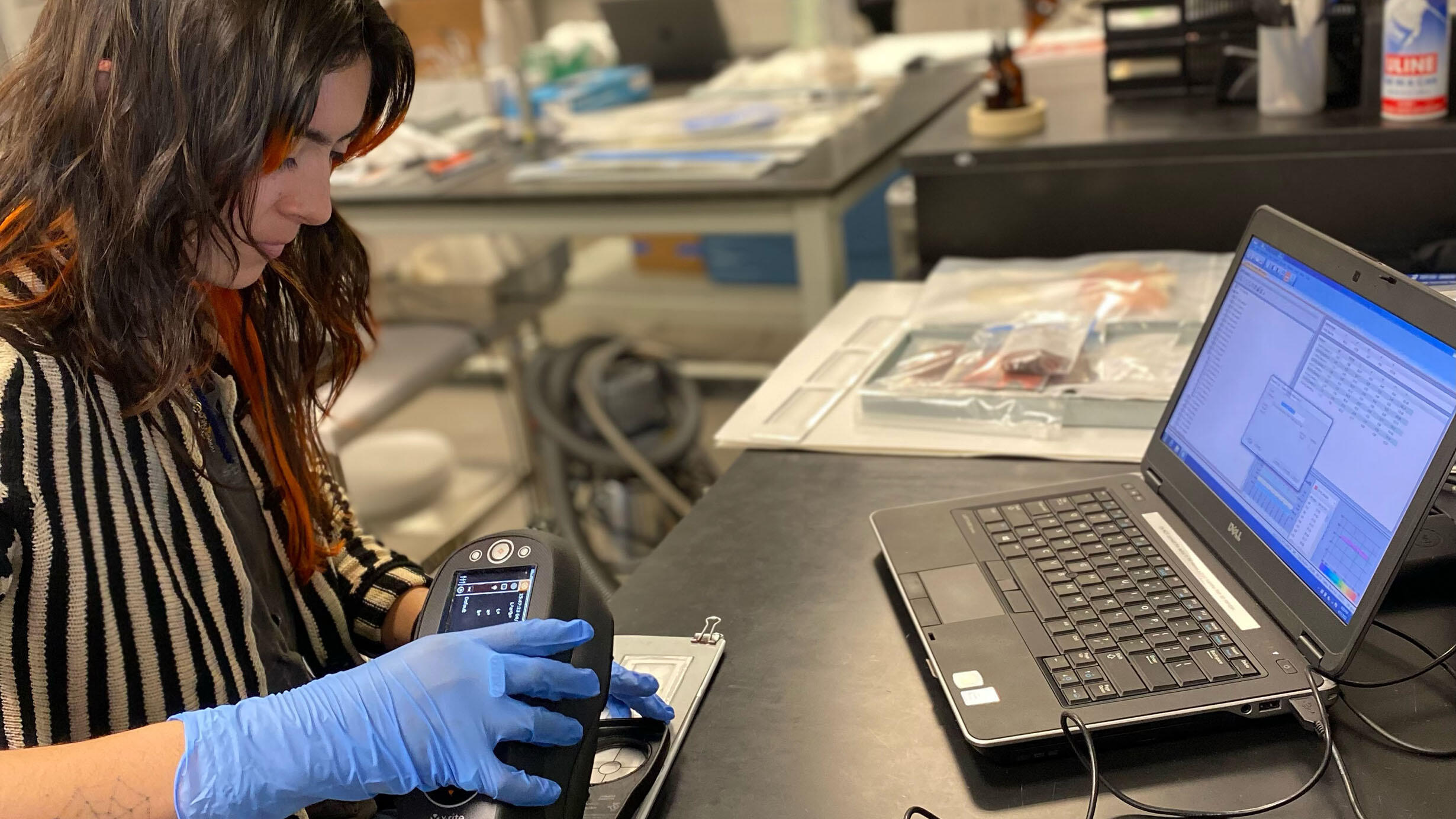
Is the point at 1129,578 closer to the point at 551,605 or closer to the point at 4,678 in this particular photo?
the point at 551,605

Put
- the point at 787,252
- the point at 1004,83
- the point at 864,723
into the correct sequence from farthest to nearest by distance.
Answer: the point at 787,252, the point at 1004,83, the point at 864,723

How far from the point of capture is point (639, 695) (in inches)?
31.3

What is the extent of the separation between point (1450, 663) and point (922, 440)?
0.51 m

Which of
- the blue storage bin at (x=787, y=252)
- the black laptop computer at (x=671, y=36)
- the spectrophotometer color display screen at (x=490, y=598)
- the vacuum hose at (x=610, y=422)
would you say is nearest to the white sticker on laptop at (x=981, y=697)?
the spectrophotometer color display screen at (x=490, y=598)

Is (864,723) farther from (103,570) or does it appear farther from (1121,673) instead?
(103,570)

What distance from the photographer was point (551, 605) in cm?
75

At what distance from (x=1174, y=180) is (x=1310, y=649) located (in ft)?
2.96

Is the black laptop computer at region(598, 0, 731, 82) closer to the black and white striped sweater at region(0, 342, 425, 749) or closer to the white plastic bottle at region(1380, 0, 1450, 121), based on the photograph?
the white plastic bottle at region(1380, 0, 1450, 121)

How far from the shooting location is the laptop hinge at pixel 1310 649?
0.73 m

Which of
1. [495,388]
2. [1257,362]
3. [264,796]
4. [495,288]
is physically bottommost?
[495,388]

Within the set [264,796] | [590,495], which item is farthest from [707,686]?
[590,495]

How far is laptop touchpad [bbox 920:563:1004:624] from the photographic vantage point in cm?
85

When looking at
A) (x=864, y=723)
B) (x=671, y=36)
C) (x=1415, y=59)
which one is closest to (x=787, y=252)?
(x=671, y=36)

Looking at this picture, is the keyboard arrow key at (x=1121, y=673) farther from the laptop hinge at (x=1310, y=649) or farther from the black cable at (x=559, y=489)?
the black cable at (x=559, y=489)
